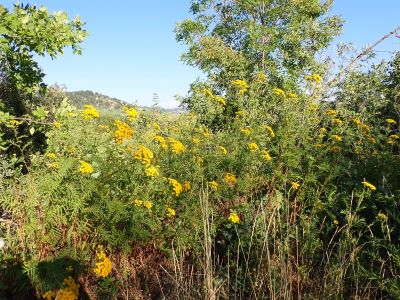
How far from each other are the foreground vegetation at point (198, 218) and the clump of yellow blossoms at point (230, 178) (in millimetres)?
16

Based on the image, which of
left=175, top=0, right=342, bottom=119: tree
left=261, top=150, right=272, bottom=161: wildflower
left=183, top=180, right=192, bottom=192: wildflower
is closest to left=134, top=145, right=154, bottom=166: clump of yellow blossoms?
left=183, top=180, right=192, bottom=192: wildflower

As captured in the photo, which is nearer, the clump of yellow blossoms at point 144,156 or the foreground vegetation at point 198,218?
the foreground vegetation at point 198,218

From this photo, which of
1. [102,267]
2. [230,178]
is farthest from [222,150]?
[102,267]

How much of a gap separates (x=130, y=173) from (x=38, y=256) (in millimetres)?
999

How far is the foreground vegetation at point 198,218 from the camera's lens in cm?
280

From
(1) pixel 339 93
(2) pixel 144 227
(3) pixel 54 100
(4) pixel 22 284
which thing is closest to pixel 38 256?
(4) pixel 22 284

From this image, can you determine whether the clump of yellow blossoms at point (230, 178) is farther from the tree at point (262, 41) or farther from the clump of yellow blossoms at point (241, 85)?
the tree at point (262, 41)

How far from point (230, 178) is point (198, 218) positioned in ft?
2.11

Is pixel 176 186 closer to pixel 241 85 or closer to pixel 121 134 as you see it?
pixel 121 134

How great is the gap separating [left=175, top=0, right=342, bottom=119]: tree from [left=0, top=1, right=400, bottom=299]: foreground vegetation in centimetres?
1040

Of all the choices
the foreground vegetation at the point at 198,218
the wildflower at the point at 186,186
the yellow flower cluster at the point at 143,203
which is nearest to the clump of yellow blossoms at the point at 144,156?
the foreground vegetation at the point at 198,218

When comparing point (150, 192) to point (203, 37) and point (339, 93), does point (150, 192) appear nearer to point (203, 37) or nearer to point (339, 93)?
point (339, 93)

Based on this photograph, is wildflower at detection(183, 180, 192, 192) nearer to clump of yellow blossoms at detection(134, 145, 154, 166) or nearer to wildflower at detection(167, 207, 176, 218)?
wildflower at detection(167, 207, 176, 218)

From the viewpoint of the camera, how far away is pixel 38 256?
2.96m
